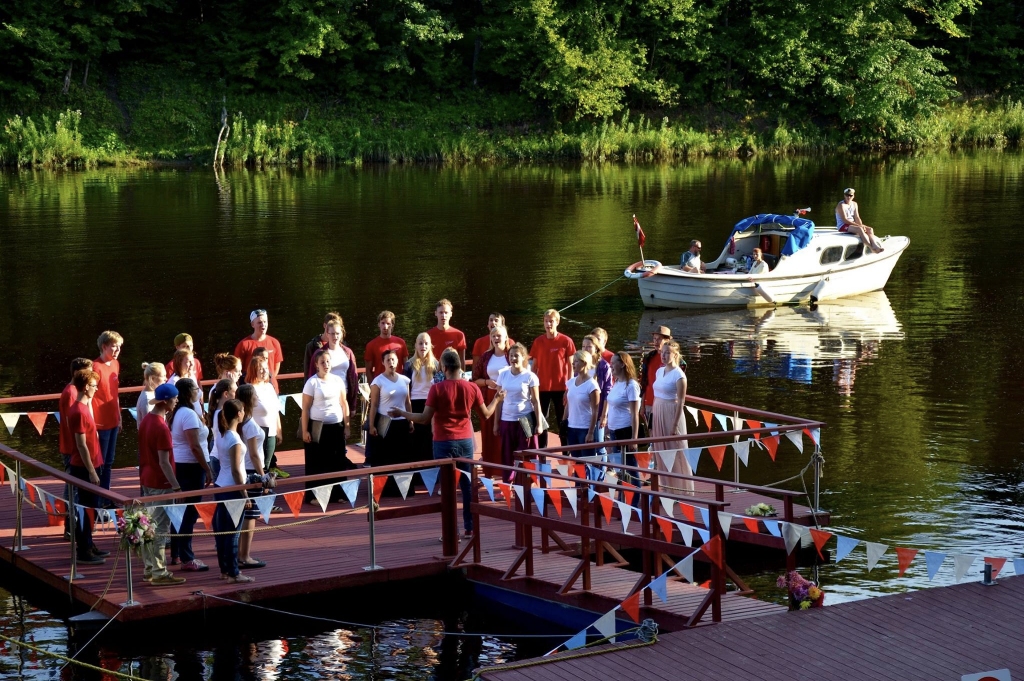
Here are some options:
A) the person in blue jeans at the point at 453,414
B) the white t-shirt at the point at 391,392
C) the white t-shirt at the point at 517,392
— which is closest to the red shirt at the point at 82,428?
the white t-shirt at the point at 391,392

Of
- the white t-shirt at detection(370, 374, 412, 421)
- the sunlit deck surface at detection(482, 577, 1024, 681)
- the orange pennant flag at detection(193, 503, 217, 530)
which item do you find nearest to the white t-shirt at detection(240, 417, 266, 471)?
the orange pennant flag at detection(193, 503, 217, 530)

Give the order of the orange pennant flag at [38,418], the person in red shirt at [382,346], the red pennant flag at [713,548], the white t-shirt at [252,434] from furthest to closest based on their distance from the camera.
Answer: the orange pennant flag at [38,418], the person in red shirt at [382,346], the white t-shirt at [252,434], the red pennant flag at [713,548]

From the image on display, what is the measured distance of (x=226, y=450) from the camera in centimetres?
1171

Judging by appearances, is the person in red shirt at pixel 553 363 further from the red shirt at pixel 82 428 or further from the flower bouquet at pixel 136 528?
the flower bouquet at pixel 136 528

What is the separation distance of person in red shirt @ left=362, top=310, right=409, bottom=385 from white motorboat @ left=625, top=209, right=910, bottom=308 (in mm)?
13440

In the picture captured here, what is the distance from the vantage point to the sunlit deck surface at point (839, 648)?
383 inches

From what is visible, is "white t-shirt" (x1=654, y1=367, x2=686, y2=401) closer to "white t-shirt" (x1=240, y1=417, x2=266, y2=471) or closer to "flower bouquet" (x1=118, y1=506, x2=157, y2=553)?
"white t-shirt" (x1=240, y1=417, x2=266, y2=471)

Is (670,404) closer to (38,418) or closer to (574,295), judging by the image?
(38,418)

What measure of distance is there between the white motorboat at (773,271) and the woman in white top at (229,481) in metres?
17.2

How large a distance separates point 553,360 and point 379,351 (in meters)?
1.94

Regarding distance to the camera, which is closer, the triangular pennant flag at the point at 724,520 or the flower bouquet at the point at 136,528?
the triangular pennant flag at the point at 724,520

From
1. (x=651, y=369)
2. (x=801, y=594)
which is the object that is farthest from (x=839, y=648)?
(x=651, y=369)

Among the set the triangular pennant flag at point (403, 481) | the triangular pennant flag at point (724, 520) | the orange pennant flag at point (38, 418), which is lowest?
the orange pennant flag at point (38, 418)

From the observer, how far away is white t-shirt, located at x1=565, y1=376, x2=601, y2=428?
45.0ft
